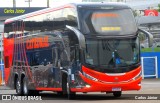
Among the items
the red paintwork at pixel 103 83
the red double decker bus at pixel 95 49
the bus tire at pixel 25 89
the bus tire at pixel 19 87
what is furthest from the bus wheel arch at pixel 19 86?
the red paintwork at pixel 103 83

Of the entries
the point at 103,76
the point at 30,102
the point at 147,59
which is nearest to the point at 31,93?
the point at 30,102

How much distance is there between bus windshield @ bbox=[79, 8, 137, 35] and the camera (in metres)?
20.0

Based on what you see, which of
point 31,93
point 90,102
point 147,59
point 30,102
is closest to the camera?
point 90,102

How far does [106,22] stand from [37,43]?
15.3 feet

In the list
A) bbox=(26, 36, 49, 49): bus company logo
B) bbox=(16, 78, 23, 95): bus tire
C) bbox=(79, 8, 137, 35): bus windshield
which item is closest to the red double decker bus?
bbox=(79, 8, 137, 35): bus windshield

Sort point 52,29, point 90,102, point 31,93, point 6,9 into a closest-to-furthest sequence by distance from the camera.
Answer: point 90,102, point 52,29, point 31,93, point 6,9

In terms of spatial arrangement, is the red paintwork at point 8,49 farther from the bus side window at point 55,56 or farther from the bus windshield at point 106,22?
the bus windshield at point 106,22

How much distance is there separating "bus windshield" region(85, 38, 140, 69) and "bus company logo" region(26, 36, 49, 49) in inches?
130

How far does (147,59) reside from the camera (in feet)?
130

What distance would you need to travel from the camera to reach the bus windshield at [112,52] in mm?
19938

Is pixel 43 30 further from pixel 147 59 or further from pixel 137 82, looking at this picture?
pixel 147 59

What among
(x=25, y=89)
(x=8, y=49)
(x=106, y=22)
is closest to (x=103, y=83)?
(x=106, y=22)

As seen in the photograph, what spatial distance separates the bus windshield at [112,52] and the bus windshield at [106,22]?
1.10ft

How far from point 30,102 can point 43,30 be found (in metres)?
3.81
